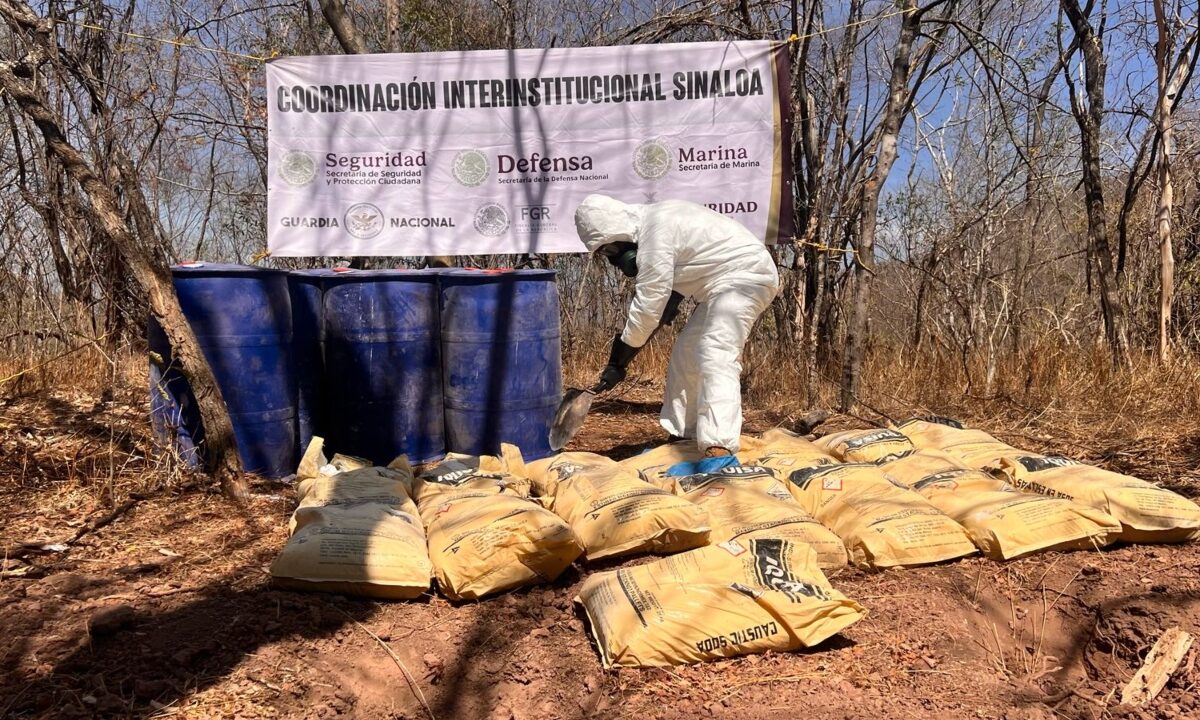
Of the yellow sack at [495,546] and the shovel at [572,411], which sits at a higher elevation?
the shovel at [572,411]

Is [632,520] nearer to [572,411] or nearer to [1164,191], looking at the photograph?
[572,411]

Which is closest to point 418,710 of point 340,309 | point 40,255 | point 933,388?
point 340,309

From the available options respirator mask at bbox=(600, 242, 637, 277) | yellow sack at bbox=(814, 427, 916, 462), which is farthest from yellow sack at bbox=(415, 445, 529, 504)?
yellow sack at bbox=(814, 427, 916, 462)

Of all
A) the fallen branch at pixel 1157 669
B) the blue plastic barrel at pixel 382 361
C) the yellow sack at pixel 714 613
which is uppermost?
the blue plastic barrel at pixel 382 361

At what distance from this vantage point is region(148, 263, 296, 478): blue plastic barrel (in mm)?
3635

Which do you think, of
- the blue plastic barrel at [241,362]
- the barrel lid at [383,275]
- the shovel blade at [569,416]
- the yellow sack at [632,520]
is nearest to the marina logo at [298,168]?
the barrel lid at [383,275]

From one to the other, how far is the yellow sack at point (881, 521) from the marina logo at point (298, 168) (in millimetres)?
3789

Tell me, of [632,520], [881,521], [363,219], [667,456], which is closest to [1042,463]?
[881,521]

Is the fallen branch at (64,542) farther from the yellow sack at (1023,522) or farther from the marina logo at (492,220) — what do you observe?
the yellow sack at (1023,522)

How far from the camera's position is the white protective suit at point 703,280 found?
3703 mm

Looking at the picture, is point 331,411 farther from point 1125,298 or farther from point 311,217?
point 1125,298

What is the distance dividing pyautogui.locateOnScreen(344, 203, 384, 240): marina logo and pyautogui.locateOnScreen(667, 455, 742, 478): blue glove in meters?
2.74

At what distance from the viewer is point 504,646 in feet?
7.39

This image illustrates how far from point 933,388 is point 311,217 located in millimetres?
4588
